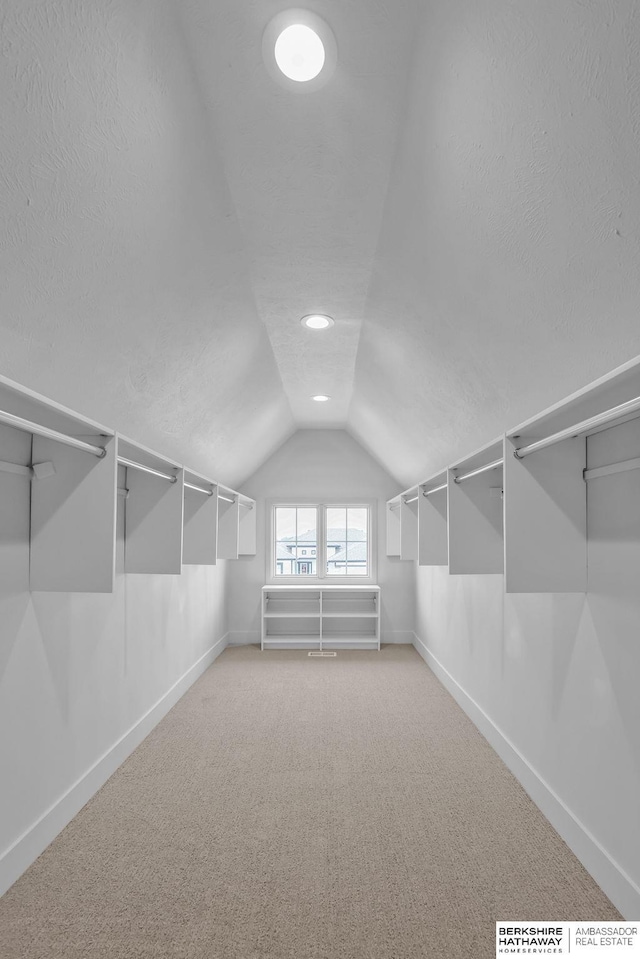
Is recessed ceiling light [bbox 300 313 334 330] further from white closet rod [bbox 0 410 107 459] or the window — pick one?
the window

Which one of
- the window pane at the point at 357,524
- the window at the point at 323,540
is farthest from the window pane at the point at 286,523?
the window pane at the point at 357,524

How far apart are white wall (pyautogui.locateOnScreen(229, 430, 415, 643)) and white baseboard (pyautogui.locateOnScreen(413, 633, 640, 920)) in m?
2.95

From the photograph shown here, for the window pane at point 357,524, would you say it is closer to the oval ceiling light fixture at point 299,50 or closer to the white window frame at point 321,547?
the white window frame at point 321,547

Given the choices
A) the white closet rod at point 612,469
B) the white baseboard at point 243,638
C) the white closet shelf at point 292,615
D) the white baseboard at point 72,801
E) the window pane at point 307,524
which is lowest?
the white baseboard at point 243,638

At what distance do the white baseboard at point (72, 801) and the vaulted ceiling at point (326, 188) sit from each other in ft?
5.64

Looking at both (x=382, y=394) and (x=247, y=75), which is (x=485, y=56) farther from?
(x=382, y=394)

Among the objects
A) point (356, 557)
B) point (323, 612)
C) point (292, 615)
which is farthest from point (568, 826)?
point (356, 557)

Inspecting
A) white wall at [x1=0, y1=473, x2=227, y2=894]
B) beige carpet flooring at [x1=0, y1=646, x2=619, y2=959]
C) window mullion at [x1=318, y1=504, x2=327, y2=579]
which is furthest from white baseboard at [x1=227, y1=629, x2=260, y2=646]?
beige carpet flooring at [x1=0, y1=646, x2=619, y2=959]

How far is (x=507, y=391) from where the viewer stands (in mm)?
2605

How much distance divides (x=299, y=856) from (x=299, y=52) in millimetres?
2802

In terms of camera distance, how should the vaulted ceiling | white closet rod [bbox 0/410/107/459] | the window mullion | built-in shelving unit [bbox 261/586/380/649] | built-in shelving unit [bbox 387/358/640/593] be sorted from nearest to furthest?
the vaulted ceiling < white closet rod [bbox 0/410/107/459] < built-in shelving unit [bbox 387/358/640/593] < built-in shelving unit [bbox 261/586/380/649] < the window mullion

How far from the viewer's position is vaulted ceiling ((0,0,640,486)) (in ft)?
4.13

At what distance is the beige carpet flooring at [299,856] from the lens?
192cm

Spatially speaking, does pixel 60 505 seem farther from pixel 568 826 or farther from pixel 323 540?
pixel 323 540
